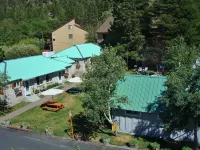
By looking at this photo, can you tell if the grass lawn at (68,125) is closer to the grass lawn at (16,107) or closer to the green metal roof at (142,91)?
the grass lawn at (16,107)

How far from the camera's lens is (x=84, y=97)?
2447 cm

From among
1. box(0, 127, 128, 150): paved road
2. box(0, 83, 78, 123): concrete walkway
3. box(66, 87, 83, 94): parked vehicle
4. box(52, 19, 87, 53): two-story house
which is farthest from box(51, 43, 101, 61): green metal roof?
box(0, 127, 128, 150): paved road

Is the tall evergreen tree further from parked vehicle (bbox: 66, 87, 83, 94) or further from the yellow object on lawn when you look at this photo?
the yellow object on lawn

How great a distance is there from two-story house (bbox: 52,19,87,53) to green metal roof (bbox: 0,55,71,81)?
82.5 ft

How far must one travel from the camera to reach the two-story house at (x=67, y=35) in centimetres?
7125

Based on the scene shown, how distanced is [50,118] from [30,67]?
1221cm

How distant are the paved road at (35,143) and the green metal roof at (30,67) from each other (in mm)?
10971

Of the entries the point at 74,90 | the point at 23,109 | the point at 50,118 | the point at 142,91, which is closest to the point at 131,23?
the point at 74,90

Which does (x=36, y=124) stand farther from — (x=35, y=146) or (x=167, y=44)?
(x=167, y=44)

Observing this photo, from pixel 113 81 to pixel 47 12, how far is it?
364ft

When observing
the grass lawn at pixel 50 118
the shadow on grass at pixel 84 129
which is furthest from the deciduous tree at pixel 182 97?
the grass lawn at pixel 50 118

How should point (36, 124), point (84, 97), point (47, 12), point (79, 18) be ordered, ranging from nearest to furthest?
point (84, 97)
point (36, 124)
point (79, 18)
point (47, 12)

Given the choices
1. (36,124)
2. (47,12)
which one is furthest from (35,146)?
(47,12)

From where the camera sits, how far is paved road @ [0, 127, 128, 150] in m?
25.0
